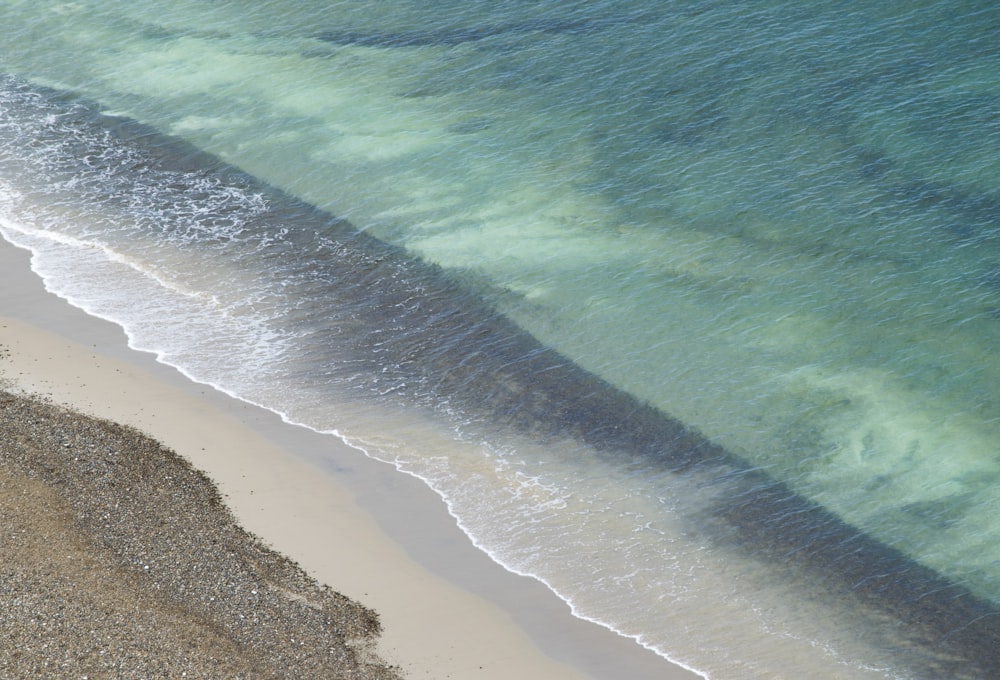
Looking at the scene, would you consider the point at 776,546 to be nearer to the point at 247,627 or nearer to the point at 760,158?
the point at 247,627

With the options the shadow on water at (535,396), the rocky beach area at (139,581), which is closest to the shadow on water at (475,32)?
the shadow on water at (535,396)

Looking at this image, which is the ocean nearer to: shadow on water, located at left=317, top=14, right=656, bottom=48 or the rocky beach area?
shadow on water, located at left=317, top=14, right=656, bottom=48

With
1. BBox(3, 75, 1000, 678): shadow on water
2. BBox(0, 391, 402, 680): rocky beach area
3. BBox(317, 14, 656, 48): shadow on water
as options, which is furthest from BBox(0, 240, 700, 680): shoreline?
BBox(317, 14, 656, 48): shadow on water

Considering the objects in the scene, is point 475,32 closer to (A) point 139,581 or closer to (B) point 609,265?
(B) point 609,265

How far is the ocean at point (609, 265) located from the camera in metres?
20.8

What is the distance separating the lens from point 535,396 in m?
24.7

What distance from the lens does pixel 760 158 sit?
109 ft

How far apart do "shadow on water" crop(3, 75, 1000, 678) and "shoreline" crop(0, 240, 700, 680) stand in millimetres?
2583

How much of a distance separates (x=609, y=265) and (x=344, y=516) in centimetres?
1133

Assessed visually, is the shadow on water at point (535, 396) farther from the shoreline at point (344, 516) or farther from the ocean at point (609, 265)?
the shoreline at point (344, 516)

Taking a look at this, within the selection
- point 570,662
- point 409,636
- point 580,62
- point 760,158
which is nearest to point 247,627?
point 409,636

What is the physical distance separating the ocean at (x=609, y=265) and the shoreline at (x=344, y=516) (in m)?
0.54

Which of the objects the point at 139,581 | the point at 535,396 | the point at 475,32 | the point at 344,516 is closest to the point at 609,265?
the point at 535,396

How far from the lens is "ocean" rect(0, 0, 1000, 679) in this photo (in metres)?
20.8
